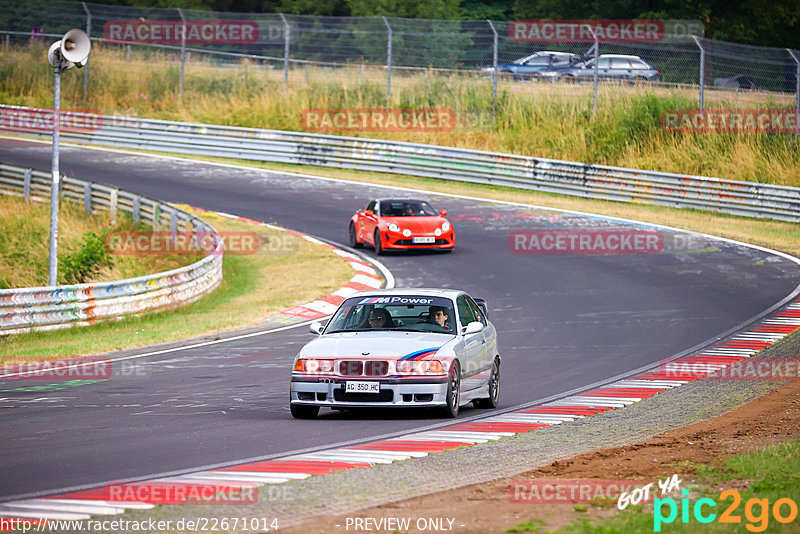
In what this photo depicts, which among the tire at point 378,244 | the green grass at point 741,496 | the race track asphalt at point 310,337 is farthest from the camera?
the tire at point 378,244

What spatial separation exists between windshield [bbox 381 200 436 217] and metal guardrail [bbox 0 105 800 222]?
29.3 ft

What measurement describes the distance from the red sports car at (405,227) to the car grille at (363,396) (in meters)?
15.0

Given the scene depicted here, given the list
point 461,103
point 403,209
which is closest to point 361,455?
point 403,209

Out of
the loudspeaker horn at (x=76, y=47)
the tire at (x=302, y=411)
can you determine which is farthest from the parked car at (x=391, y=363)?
the loudspeaker horn at (x=76, y=47)

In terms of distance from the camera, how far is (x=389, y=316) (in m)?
12.0

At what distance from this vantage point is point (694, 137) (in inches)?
1422

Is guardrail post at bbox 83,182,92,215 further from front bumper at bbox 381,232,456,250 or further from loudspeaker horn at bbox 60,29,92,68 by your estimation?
loudspeaker horn at bbox 60,29,92,68

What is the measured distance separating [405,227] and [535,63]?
16.8 m

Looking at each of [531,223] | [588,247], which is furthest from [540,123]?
[588,247]

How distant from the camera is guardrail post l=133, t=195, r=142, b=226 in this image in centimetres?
2833

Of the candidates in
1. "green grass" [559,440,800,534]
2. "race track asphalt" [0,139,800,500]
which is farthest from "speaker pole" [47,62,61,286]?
"green grass" [559,440,800,534]

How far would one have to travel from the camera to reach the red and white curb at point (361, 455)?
23.1 ft

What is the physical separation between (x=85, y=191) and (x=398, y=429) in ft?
72.7

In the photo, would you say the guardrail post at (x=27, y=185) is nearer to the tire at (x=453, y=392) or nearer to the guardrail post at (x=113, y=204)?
the guardrail post at (x=113, y=204)
